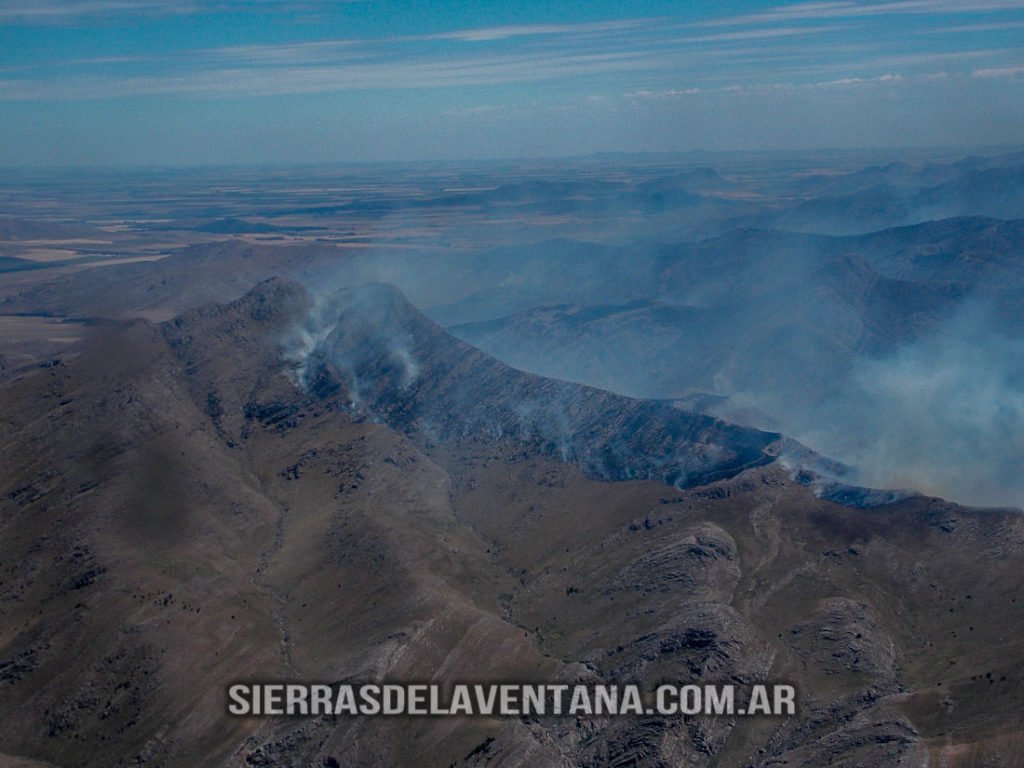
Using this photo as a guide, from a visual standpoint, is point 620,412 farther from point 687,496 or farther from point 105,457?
point 105,457

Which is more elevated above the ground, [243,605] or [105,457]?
[105,457]

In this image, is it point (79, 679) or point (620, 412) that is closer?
point (79, 679)

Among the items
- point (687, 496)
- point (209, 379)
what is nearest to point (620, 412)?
point (687, 496)

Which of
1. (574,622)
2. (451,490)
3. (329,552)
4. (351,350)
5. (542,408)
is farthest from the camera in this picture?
(351,350)

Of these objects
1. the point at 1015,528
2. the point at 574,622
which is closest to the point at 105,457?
the point at 574,622

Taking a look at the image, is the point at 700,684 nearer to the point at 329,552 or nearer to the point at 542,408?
the point at 329,552

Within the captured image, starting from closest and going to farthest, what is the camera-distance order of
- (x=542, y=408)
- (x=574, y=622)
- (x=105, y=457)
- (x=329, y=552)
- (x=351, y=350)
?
(x=574, y=622), (x=329, y=552), (x=105, y=457), (x=542, y=408), (x=351, y=350)
